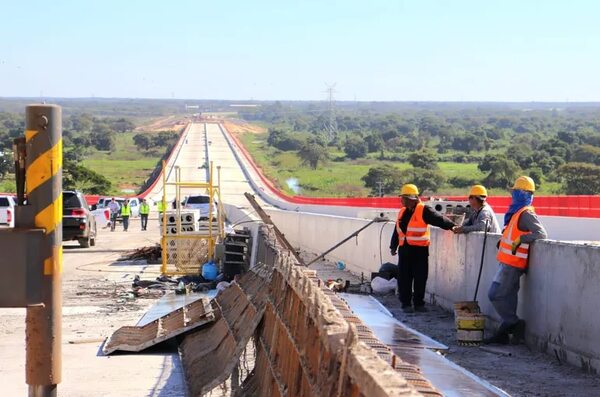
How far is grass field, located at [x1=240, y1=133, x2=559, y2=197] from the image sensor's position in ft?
308

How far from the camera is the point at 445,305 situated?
16797 mm

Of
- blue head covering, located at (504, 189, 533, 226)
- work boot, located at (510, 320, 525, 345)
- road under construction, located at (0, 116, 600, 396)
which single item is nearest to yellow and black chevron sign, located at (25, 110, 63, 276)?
road under construction, located at (0, 116, 600, 396)

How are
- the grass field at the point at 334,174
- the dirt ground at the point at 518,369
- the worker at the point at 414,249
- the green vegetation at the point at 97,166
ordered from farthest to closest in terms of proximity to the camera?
the grass field at the point at 334,174, the green vegetation at the point at 97,166, the worker at the point at 414,249, the dirt ground at the point at 518,369

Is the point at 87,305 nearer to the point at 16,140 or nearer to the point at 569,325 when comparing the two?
the point at 569,325

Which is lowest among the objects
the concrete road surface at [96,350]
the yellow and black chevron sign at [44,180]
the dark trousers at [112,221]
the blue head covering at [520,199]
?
the dark trousers at [112,221]

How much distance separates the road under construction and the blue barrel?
5.55 ft

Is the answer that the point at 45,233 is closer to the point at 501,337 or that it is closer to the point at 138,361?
the point at 138,361

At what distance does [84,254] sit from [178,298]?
13553 millimetres

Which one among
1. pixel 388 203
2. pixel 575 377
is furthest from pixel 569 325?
pixel 388 203

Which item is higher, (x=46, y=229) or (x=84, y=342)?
(x=46, y=229)

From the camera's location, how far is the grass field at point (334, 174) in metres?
94.0

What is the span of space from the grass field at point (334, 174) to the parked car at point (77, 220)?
42.1 meters

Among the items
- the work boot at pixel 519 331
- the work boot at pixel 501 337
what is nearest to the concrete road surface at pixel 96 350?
the work boot at pixel 501 337

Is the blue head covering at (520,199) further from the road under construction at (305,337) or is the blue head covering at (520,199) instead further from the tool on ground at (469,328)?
the tool on ground at (469,328)
